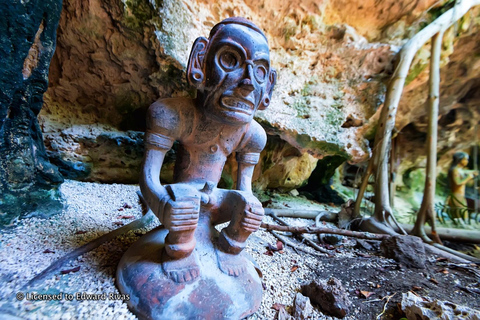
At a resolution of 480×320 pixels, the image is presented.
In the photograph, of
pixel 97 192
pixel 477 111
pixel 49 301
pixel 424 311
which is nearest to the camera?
pixel 49 301

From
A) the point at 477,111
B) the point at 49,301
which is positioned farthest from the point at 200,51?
the point at 477,111

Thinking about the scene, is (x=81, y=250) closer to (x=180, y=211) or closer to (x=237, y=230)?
(x=180, y=211)

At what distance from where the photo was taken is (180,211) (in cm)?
99

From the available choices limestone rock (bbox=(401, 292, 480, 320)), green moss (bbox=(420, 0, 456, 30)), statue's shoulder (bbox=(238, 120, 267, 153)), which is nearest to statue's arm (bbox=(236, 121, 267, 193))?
statue's shoulder (bbox=(238, 120, 267, 153))

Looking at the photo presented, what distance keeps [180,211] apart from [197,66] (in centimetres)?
78

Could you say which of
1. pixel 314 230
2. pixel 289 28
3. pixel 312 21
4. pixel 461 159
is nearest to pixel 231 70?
pixel 314 230

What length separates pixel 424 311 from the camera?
42.7 inches

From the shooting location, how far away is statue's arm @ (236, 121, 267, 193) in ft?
4.72

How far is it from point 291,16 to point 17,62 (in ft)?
8.90

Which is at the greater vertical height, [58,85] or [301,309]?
[58,85]

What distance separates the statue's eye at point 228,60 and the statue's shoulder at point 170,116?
0.30 meters

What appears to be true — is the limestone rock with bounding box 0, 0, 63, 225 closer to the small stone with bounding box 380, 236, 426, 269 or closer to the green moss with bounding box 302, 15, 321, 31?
the green moss with bounding box 302, 15, 321, 31

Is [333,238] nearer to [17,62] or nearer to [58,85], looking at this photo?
[17,62]

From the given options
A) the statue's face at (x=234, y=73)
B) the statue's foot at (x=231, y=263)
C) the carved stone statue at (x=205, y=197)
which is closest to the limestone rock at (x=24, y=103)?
the carved stone statue at (x=205, y=197)
